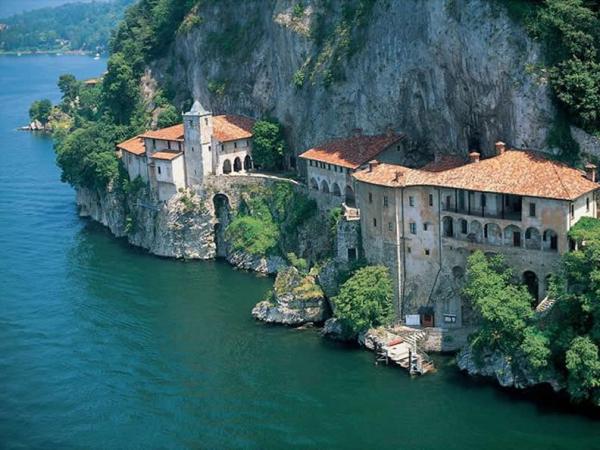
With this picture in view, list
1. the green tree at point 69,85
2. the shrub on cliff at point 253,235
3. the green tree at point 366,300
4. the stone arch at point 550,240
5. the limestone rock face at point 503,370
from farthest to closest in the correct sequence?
the green tree at point 69,85
the shrub on cliff at point 253,235
the green tree at point 366,300
the stone arch at point 550,240
the limestone rock face at point 503,370

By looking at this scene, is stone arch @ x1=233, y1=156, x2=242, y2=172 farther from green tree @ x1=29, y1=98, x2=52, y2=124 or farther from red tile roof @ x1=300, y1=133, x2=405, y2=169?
green tree @ x1=29, y1=98, x2=52, y2=124

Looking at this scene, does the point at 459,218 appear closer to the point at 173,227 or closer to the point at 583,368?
the point at 583,368

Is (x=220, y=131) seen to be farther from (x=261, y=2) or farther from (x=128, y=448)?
(x=128, y=448)

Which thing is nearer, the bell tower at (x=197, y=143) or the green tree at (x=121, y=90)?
the bell tower at (x=197, y=143)

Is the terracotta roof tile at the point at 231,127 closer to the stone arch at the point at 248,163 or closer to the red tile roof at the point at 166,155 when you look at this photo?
the stone arch at the point at 248,163

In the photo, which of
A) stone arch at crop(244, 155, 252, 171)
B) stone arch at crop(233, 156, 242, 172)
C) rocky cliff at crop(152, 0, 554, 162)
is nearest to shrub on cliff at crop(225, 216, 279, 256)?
stone arch at crop(233, 156, 242, 172)

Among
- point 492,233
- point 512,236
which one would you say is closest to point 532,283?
point 512,236

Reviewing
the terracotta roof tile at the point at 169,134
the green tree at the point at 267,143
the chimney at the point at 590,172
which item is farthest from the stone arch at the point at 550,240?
the terracotta roof tile at the point at 169,134
